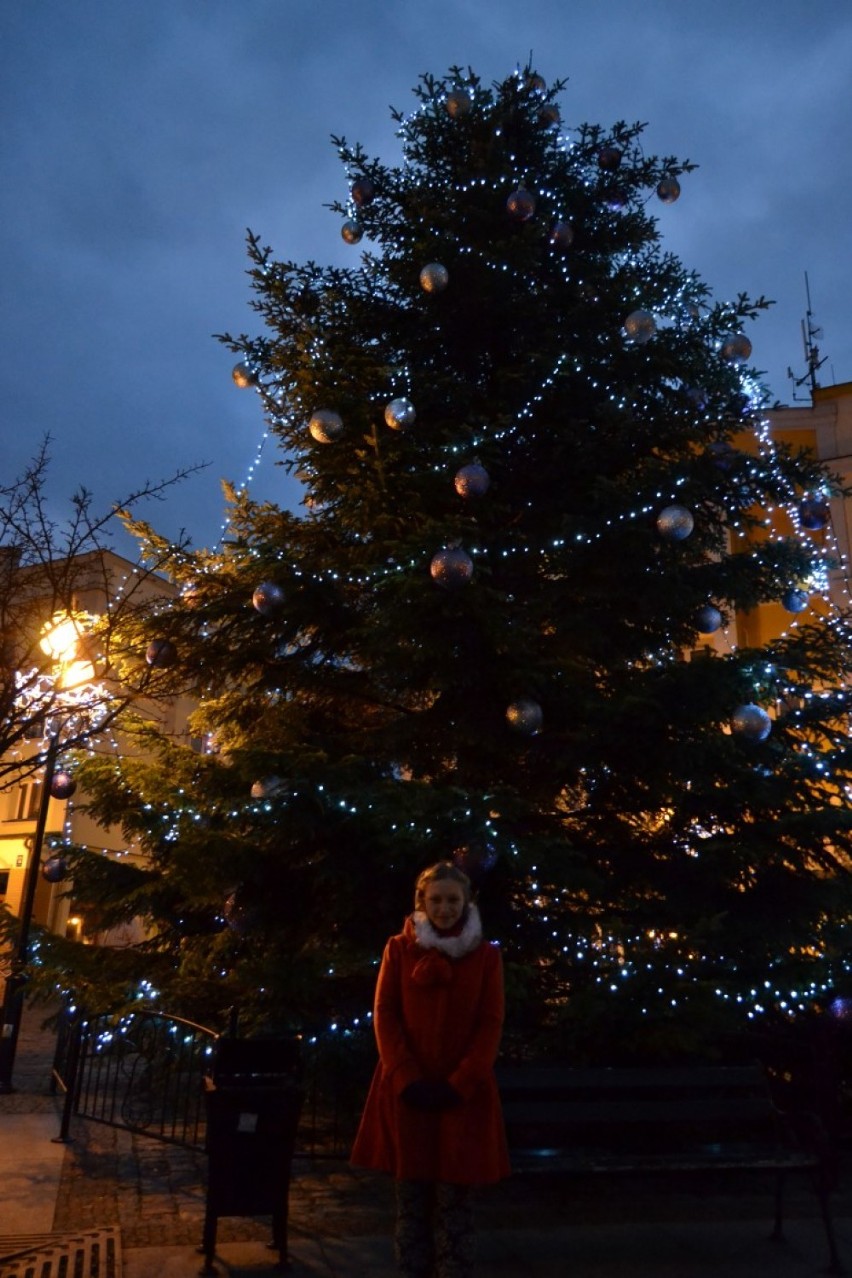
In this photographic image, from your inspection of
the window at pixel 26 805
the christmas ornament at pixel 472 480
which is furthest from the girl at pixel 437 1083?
the window at pixel 26 805

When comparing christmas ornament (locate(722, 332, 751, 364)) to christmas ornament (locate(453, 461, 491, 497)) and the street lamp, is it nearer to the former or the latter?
christmas ornament (locate(453, 461, 491, 497))

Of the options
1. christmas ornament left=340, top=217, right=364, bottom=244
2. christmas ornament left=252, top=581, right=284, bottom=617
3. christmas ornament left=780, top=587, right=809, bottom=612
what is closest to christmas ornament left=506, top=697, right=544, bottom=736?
christmas ornament left=252, top=581, right=284, bottom=617

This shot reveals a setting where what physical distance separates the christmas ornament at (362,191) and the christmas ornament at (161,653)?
5017mm

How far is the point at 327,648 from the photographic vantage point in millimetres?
9438

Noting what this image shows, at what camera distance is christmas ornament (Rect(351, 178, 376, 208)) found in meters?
10.3

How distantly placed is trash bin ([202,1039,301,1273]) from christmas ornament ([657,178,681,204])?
943cm

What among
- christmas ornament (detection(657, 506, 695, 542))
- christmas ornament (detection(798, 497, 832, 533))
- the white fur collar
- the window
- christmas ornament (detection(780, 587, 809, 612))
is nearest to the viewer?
the white fur collar

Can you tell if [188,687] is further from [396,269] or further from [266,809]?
[396,269]

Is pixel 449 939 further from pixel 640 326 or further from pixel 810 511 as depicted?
Answer: pixel 810 511

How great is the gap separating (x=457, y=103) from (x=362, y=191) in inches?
50.3

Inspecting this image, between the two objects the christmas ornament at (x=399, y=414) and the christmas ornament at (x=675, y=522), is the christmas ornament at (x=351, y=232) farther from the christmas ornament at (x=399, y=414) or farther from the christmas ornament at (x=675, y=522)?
the christmas ornament at (x=675, y=522)

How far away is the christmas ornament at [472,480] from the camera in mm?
7879

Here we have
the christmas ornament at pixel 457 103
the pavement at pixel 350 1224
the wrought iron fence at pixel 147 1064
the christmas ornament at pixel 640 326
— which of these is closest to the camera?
the pavement at pixel 350 1224

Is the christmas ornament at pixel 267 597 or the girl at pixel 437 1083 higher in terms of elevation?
the christmas ornament at pixel 267 597
